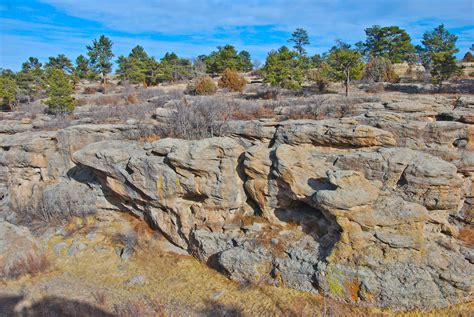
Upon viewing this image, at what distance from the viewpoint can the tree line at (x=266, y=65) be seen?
21750 millimetres

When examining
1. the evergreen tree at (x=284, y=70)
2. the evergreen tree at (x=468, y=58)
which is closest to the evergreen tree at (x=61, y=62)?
the evergreen tree at (x=284, y=70)

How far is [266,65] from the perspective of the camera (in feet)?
75.4

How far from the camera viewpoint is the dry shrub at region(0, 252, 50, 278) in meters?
9.70

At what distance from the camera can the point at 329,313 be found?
7.46 meters

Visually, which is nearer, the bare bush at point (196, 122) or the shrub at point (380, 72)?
the bare bush at point (196, 122)

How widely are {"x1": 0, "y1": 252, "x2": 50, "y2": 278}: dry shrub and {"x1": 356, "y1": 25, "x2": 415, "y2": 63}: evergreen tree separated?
38.7m

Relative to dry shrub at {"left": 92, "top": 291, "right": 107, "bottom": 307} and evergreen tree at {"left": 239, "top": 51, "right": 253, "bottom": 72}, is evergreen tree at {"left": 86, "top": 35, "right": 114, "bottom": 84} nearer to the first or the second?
evergreen tree at {"left": 239, "top": 51, "right": 253, "bottom": 72}

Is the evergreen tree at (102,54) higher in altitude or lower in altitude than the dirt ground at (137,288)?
higher

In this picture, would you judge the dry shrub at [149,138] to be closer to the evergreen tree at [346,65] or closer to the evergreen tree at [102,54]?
the evergreen tree at [346,65]

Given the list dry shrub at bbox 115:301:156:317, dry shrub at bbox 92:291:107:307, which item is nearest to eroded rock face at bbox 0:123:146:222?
dry shrub at bbox 92:291:107:307

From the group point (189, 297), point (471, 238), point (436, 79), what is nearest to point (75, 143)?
point (189, 297)

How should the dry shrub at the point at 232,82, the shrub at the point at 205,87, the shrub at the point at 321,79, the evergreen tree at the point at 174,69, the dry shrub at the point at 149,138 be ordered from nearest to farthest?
the dry shrub at the point at 149,138
the shrub at the point at 321,79
the shrub at the point at 205,87
the dry shrub at the point at 232,82
the evergreen tree at the point at 174,69

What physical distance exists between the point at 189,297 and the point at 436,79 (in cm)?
2205

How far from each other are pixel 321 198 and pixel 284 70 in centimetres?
1558
